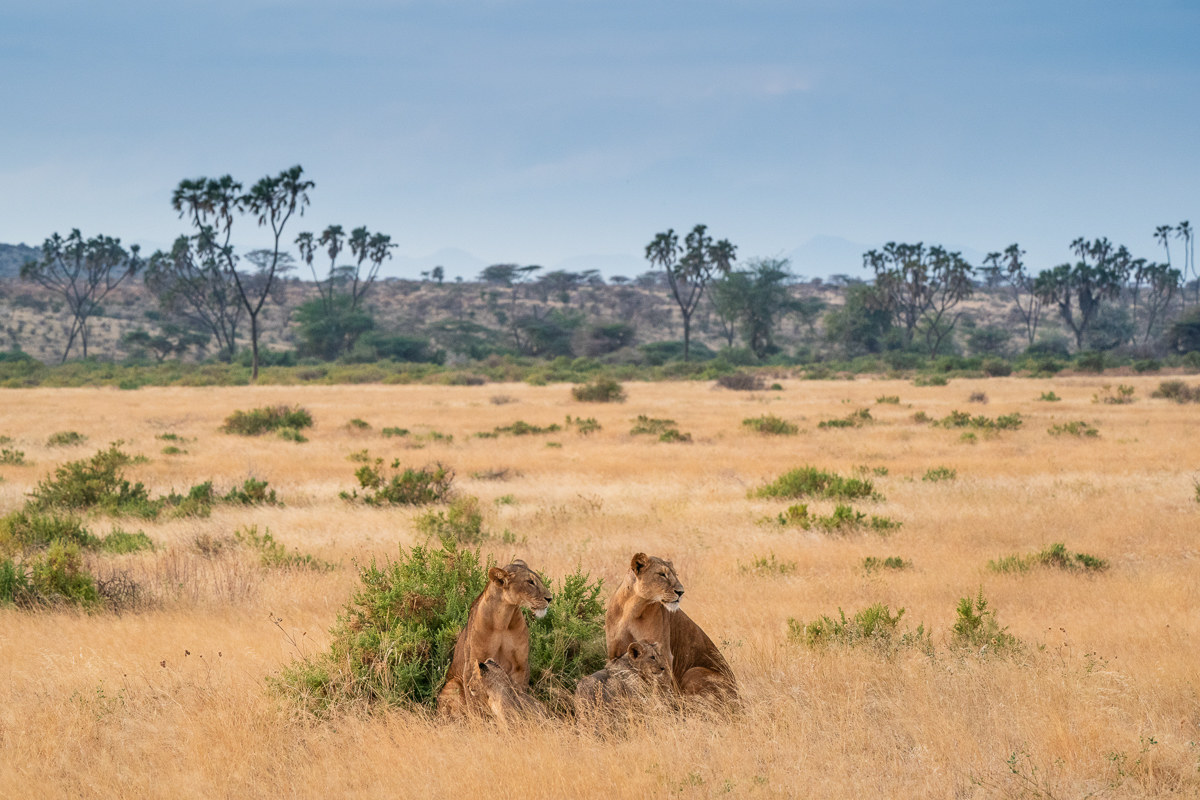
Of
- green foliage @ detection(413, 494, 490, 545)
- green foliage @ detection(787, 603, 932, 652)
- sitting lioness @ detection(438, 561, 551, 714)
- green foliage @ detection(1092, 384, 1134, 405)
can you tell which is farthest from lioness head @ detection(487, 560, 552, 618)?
green foliage @ detection(1092, 384, 1134, 405)

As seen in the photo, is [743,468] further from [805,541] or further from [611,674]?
[611,674]

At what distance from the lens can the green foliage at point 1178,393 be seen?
33684 millimetres

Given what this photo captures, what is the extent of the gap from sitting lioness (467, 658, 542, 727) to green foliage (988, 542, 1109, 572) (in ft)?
22.2

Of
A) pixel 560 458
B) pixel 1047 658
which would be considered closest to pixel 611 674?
pixel 1047 658

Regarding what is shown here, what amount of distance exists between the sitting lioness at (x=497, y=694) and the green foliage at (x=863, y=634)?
107 inches

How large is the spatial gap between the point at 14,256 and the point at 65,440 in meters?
191

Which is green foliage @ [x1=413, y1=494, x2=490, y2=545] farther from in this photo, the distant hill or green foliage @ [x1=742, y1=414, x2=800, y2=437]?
the distant hill

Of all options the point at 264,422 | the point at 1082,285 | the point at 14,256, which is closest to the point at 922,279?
the point at 1082,285

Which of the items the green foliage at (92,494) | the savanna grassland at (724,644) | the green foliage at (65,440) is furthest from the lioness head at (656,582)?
the green foliage at (65,440)

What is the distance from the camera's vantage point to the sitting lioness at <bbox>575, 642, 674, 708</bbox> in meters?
4.74

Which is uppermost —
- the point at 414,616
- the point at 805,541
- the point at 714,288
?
the point at 714,288

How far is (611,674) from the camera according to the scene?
4840 millimetres

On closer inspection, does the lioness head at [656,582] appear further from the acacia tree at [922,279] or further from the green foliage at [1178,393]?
the acacia tree at [922,279]

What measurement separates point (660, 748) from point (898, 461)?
16167mm
